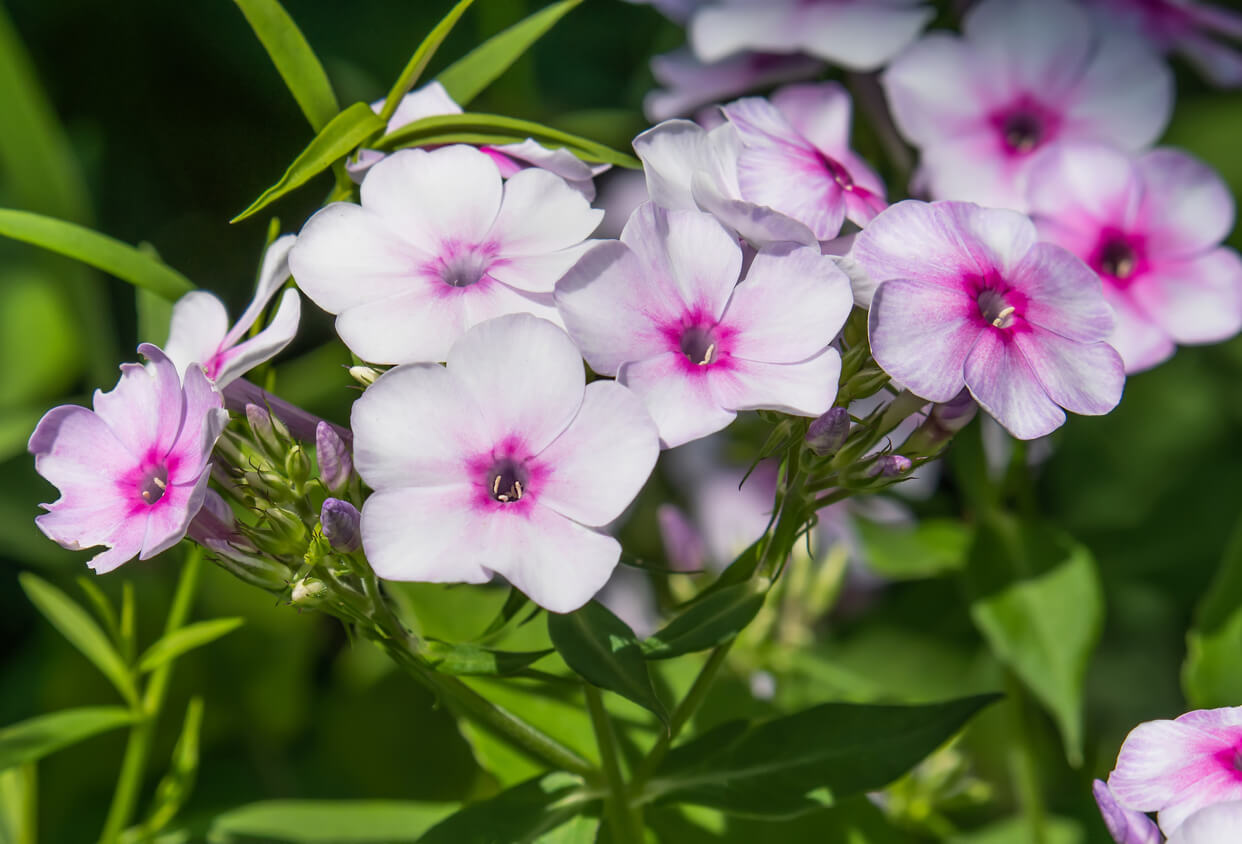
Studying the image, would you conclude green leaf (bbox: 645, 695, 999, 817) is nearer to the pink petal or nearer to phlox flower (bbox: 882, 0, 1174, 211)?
the pink petal

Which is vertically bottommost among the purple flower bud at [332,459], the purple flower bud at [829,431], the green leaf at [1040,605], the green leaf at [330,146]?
the green leaf at [1040,605]

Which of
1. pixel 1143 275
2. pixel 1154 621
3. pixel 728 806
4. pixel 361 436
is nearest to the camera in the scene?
pixel 361 436

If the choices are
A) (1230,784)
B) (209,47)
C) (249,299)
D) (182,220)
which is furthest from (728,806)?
(209,47)

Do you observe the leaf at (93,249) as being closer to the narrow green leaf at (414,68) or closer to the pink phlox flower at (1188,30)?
the narrow green leaf at (414,68)

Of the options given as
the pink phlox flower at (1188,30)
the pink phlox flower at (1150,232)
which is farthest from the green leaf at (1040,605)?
the pink phlox flower at (1188,30)

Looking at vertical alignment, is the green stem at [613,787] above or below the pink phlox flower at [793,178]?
below

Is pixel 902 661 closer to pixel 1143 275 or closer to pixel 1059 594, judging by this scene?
pixel 1059 594
